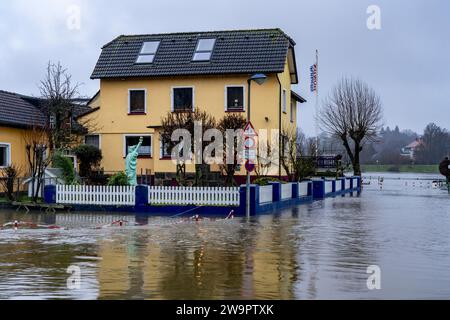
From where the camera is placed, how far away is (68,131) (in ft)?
102

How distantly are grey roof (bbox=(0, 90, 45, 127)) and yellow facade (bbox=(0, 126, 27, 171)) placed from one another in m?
0.45

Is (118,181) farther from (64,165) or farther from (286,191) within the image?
(286,191)

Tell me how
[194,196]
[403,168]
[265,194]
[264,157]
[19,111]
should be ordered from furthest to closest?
[403,168]
[19,111]
[264,157]
[265,194]
[194,196]

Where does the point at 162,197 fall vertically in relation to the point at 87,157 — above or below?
below

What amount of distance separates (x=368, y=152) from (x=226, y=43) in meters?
110

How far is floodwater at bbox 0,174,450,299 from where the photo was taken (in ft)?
28.7

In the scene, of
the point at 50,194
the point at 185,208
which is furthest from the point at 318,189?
the point at 50,194

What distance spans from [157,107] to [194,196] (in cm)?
1293

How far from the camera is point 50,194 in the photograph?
22734 mm

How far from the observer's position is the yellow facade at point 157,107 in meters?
32.4

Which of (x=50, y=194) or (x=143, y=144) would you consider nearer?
(x=50, y=194)

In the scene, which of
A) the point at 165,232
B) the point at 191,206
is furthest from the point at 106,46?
the point at 165,232
